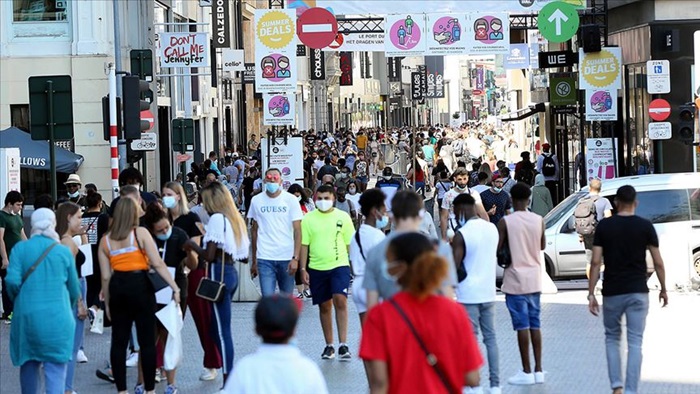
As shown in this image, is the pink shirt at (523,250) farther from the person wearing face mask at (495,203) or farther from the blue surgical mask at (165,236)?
the person wearing face mask at (495,203)

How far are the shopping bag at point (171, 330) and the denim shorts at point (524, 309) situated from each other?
9.20 feet

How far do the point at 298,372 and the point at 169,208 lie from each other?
6797mm

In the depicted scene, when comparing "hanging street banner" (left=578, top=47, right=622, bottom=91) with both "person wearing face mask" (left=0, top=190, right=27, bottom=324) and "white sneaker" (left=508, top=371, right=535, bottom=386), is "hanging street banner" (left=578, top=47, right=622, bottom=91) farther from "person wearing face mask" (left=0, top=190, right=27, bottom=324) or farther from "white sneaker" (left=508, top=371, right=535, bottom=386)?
"white sneaker" (left=508, top=371, right=535, bottom=386)

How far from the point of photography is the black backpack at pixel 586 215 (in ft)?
60.3

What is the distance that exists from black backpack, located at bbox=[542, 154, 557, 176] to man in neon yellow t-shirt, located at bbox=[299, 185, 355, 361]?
19.4 m

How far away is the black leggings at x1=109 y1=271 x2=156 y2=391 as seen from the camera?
10.8 meters

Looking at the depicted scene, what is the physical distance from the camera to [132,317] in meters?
10.9

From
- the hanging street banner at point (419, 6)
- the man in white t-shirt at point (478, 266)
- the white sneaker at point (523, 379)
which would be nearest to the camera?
the man in white t-shirt at point (478, 266)

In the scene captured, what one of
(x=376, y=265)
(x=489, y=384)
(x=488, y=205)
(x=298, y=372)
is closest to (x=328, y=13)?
(x=488, y=205)

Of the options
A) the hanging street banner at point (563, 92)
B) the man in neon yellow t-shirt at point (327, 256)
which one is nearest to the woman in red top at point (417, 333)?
the man in neon yellow t-shirt at point (327, 256)

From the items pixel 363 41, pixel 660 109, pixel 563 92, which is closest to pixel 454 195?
pixel 660 109

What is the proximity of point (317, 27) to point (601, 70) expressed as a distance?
6110mm

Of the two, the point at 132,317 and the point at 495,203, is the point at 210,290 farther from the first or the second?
the point at 495,203

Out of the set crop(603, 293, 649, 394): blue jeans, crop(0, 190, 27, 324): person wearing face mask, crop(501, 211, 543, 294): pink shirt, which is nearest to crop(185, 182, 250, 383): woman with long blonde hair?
crop(501, 211, 543, 294): pink shirt
